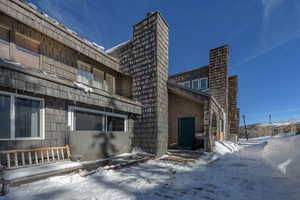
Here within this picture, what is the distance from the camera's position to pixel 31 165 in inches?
156

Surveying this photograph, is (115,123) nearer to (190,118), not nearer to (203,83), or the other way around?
(190,118)

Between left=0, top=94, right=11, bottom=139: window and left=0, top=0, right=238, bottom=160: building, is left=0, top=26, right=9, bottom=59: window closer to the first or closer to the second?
left=0, top=0, right=238, bottom=160: building

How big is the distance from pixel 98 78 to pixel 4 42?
12.6 ft

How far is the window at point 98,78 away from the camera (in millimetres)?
7750

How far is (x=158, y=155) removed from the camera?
7.02m

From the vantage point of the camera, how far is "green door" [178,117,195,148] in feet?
29.3

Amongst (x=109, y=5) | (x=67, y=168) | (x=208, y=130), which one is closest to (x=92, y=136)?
(x=67, y=168)

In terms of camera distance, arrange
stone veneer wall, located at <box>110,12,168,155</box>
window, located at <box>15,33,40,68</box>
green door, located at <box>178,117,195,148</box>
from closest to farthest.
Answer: window, located at <box>15,33,40,68</box>, stone veneer wall, located at <box>110,12,168,155</box>, green door, located at <box>178,117,195,148</box>

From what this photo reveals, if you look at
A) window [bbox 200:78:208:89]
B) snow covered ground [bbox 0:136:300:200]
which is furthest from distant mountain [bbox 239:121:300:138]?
snow covered ground [bbox 0:136:300:200]

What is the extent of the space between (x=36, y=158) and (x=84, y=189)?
82.5 inches

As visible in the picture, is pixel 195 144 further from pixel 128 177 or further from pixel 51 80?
pixel 51 80

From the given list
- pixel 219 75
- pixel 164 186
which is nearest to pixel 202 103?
pixel 219 75

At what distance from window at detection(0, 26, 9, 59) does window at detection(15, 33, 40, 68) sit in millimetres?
259

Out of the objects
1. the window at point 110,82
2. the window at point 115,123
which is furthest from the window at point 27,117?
the window at point 110,82
